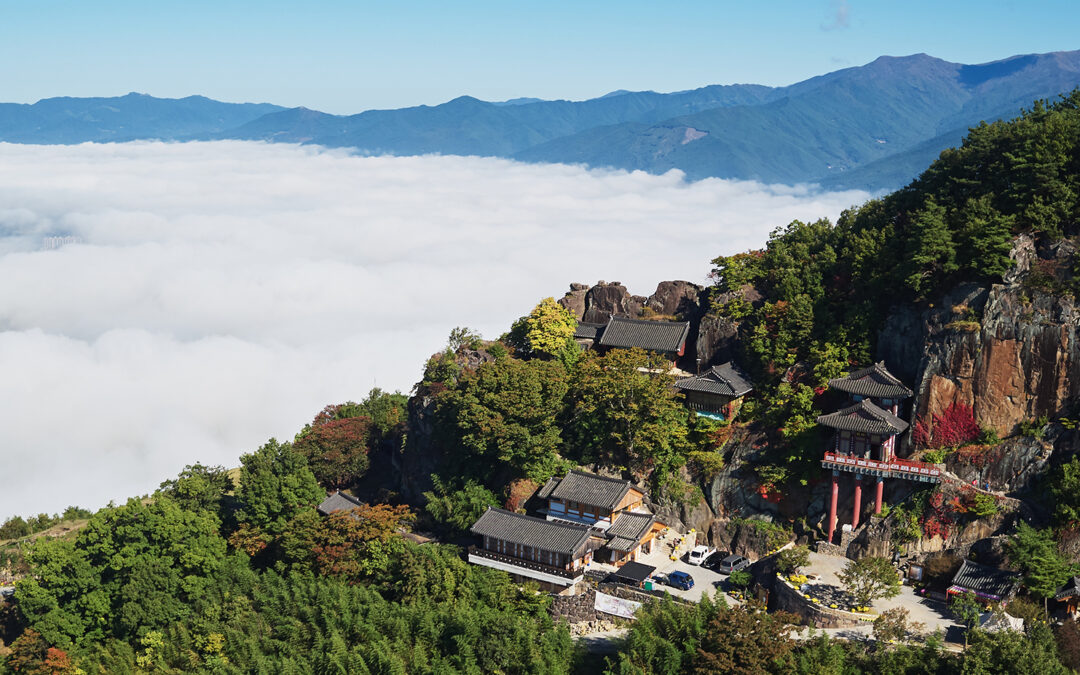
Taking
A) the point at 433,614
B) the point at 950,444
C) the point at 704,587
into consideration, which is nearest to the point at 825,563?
the point at 704,587

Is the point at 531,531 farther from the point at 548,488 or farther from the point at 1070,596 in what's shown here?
the point at 1070,596

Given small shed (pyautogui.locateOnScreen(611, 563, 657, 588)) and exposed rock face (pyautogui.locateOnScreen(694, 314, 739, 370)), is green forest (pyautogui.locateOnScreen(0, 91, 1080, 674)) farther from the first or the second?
small shed (pyautogui.locateOnScreen(611, 563, 657, 588))

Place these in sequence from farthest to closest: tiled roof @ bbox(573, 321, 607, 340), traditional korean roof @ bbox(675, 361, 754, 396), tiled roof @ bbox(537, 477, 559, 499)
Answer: tiled roof @ bbox(573, 321, 607, 340) → traditional korean roof @ bbox(675, 361, 754, 396) → tiled roof @ bbox(537, 477, 559, 499)

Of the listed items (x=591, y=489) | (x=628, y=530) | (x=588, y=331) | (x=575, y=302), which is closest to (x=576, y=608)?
(x=628, y=530)

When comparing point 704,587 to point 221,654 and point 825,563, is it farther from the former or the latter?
point 221,654

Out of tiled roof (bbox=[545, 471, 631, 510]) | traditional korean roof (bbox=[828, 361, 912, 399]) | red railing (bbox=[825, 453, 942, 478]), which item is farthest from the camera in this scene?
tiled roof (bbox=[545, 471, 631, 510])

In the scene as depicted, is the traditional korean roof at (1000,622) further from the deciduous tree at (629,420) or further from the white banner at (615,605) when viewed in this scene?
the deciduous tree at (629,420)

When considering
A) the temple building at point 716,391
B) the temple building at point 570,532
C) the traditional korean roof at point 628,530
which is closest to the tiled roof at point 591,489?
the temple building at point 570,532

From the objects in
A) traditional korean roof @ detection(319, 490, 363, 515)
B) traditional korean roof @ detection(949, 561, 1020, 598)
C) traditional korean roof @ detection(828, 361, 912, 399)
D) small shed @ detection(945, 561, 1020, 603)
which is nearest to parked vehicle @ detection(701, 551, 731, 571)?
traditional korean roof @ detection(828, 361, 912, 399)
